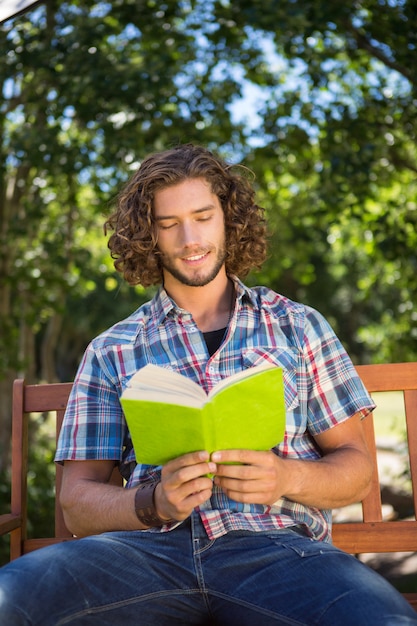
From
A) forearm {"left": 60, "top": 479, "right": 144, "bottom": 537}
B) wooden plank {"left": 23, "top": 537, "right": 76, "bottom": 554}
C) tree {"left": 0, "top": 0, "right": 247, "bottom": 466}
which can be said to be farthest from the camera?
tree {"left": 0, "top": 0, "right": 247, "bottom": 466}

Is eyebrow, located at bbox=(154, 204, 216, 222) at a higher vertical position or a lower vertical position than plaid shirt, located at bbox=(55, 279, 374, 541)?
higher

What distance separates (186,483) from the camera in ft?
6.39

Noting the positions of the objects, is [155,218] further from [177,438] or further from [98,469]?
[177,438]

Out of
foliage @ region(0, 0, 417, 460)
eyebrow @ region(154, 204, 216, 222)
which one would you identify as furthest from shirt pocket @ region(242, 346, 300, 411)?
foliage @ region(0, 0, 417, 460)

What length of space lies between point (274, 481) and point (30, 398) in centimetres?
138

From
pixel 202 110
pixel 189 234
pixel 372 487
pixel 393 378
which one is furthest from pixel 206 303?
pixel 202 110

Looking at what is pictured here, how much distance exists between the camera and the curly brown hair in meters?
2.78

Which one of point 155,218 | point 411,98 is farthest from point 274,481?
point 411,98

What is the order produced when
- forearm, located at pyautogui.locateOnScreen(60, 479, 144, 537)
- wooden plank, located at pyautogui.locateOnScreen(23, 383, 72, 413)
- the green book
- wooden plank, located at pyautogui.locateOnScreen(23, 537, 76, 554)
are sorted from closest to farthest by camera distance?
1. the green book
2. forearm, located at pyautogui.locateOnScreen(60, 479, 144, 537)
3. wooden plank, located at pyautogui.locateOnScreen(23, 537, 76, 554)
4. wooden plank, located at pyautogui.locateOnScreen(23, 383, 72, 413)

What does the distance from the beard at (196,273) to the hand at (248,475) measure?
2.77 ft

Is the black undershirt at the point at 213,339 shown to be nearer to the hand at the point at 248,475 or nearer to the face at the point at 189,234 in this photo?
the face at the point at 189,234

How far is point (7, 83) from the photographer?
6688 mm

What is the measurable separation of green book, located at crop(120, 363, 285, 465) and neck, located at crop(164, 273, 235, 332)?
2.55 ft

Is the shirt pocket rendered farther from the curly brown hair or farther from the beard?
the curly brown hair
